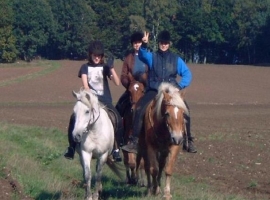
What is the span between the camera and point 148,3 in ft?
380

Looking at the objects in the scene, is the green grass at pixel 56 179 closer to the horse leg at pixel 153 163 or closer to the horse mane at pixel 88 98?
the horse leg at pixel 153 163

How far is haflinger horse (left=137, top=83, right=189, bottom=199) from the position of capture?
10594 millimetres

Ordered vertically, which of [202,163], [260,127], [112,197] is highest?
[112,197]

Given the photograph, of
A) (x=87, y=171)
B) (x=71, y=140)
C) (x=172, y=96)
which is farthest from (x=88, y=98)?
(x=172, y=96)

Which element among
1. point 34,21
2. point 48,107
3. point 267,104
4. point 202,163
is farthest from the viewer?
point 34,21

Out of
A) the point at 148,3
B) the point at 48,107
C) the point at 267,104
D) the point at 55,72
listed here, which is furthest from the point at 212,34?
the point at 48,107

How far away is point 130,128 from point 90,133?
212 cm

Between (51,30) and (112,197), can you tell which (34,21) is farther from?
(112,197)

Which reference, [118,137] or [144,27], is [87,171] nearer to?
[118,137]

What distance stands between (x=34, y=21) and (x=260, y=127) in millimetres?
86778

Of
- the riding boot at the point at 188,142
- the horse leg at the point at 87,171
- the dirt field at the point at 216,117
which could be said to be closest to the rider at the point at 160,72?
the riding boot at the point at 188,142

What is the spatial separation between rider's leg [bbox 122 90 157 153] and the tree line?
3762 inches

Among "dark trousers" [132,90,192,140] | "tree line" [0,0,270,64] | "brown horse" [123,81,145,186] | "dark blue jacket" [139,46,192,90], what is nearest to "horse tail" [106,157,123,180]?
"brown horse" [123,81,145,186]

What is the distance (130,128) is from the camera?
12984mm
